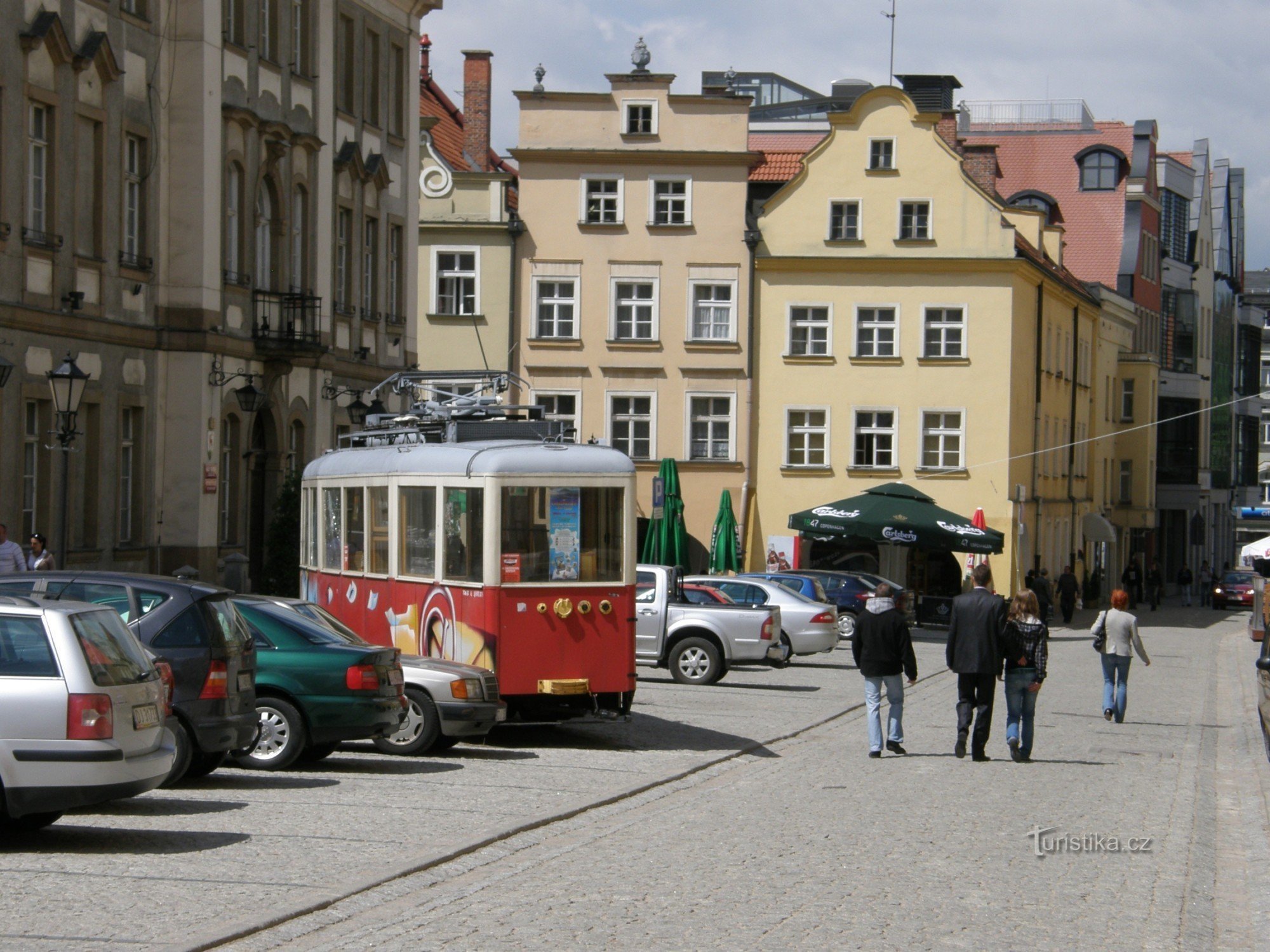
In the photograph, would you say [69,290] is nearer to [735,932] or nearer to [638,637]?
[638,637]

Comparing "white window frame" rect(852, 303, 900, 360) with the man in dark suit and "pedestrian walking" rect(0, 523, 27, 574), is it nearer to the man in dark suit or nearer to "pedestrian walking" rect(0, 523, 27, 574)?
"pedestrian walking" rect(0, 523, 27, 574)

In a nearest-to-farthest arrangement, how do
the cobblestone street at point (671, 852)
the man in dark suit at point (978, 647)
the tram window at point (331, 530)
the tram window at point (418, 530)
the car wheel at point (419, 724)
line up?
the cobblestone street at point (671, 852) < the car wheel at point (419, 724) < the man in dark suit at point (978, 647) < the tram window at point (418, 530) < the tram window at point (331, 530)

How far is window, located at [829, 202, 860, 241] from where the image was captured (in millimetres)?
53250

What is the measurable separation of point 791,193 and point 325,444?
20.1m

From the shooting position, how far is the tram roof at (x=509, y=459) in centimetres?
1866

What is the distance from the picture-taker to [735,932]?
31.4 feet

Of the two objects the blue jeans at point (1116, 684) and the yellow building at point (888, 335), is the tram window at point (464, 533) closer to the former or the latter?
the blue jeans at point (1116, 684)

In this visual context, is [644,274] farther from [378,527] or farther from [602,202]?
[378,527]

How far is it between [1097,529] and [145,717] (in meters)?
58.1

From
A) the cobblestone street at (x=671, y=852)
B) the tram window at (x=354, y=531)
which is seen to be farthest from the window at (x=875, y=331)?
the tram window at (x=354, y=531)

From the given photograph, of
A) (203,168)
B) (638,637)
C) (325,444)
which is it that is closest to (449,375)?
(638,637)

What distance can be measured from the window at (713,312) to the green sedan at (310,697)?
3796cm

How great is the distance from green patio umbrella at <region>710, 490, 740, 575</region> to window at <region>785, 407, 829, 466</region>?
445cm

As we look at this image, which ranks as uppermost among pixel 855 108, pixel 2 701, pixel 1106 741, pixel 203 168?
pixel 855 108
